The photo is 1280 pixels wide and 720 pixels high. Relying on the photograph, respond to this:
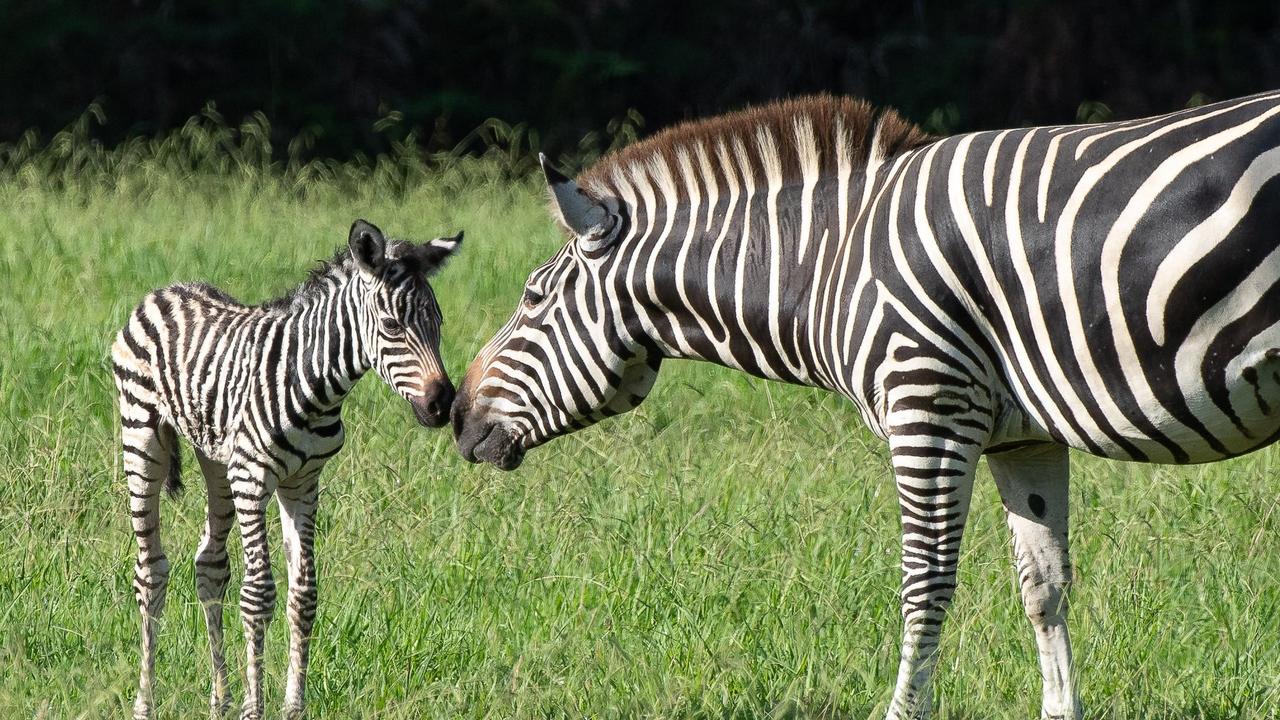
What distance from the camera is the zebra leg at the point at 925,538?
4.03m

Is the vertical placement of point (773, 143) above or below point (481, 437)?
above

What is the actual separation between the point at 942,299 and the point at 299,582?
1996 mm

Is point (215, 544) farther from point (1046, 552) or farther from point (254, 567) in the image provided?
point (1046, 552)

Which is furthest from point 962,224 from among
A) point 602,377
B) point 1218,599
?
point 1218,599

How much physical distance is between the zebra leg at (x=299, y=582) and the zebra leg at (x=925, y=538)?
168 centimetres

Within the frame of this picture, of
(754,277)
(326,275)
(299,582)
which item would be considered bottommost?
(299,582)

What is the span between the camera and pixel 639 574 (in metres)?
5.29

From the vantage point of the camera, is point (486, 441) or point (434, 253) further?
point (486, 441)

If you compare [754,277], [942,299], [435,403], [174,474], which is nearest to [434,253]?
[435,403]

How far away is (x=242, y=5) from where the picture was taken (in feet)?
57.5

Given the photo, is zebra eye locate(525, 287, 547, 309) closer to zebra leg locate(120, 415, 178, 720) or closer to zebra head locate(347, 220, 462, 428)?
zebra head locate(347, 220, 462, 428)

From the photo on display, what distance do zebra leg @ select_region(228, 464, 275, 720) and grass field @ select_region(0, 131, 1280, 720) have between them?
245 mm

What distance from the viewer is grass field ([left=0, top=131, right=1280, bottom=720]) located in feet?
14.6

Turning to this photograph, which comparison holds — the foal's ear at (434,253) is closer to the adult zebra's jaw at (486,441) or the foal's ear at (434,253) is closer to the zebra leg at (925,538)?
the adult zebra's jaw at (486,441)
